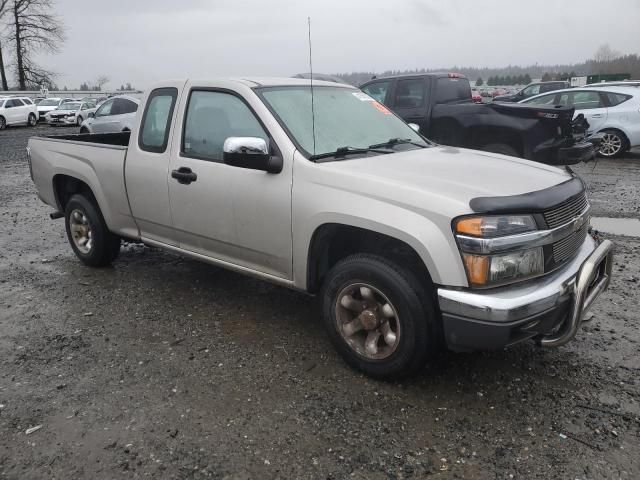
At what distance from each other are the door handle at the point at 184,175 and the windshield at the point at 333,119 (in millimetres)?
802

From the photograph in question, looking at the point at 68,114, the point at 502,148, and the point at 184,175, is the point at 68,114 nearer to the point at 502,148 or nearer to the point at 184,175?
the point at 502,148

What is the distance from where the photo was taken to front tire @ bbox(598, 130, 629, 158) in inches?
469

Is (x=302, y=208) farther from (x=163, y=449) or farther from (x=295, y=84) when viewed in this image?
(x=163, y=449)

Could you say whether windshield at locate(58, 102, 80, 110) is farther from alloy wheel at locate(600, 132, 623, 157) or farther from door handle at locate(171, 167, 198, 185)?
door handle at locate(171, 167, 198, 185)

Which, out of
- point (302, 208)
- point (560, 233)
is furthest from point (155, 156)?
point (560, 233)

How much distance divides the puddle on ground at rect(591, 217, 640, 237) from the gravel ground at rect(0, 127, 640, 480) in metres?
1.96

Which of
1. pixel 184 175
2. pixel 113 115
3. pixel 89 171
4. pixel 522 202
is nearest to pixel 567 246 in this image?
pixel 522 202

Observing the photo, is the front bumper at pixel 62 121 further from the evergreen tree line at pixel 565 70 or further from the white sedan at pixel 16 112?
the evergreen tree line at pixel 565 70

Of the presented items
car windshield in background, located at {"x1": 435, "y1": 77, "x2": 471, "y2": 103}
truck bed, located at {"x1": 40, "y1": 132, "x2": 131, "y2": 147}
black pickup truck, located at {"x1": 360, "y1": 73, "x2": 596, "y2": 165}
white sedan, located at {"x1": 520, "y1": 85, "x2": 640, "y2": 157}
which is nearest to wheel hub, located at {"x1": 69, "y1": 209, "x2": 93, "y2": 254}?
truck bed, located at {"x1": 40, "y1": 132, "x2": 131, "y2": 147}

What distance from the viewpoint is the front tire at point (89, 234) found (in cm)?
526

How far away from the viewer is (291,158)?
352 cm

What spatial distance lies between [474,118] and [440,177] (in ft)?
19.7

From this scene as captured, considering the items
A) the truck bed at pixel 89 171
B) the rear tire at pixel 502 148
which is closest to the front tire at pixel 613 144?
the rear tire at pixel 502 148

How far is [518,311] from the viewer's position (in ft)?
8.99
